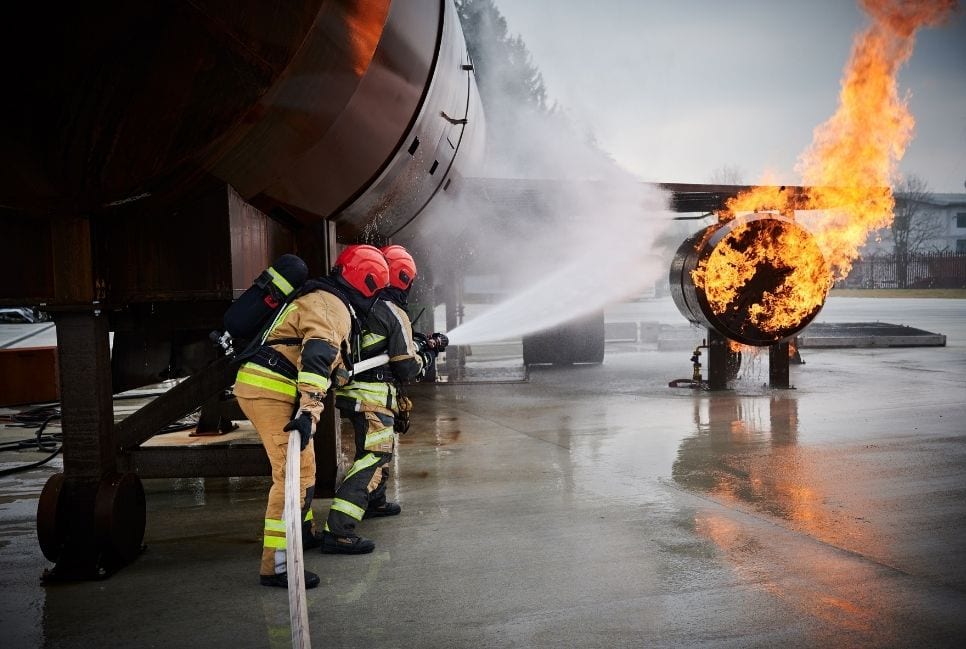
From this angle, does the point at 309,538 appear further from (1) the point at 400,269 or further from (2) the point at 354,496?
(1) the point at 400,269

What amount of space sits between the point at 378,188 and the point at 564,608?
2763 mm

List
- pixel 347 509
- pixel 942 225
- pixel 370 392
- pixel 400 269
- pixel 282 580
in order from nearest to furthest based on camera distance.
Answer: pixel 282 580
pixel 347 509
pixel 370 392
pixel 400 269
pixel 942 225

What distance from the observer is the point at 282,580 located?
12.4 ft

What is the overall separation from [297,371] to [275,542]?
0.85 metres

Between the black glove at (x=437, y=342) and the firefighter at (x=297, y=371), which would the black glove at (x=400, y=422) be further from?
the firefighter at (x=297, y=371)

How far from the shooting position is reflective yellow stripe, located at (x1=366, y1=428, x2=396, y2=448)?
4.45m

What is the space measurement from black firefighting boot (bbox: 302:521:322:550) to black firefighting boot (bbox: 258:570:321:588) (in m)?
0.51

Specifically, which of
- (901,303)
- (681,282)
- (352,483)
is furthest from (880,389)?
(901,303)

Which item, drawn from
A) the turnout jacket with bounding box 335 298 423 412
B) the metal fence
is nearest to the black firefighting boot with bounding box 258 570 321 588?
the turnout jacket with bounding box 335 298 423 412

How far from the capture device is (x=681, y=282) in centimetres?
977

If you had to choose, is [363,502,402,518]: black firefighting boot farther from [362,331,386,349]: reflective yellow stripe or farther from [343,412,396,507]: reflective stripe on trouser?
[362,331,386,349]: reflective yellow stripe

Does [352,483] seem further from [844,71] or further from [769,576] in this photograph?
[844,71]

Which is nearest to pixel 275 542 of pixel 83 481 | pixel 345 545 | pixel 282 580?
pixel 282 580

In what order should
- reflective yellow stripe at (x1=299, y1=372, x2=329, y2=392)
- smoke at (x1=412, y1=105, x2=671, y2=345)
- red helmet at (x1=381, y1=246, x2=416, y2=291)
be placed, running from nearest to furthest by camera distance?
1. reflective yellow stripe at (x1=299, y1=372, x2=329, y2=392)
2. red helmet at (x1=381, y1=246, x2=416, y2=291)
3. smoke at (x1=412, y1=105, x2=671, y2=345)
